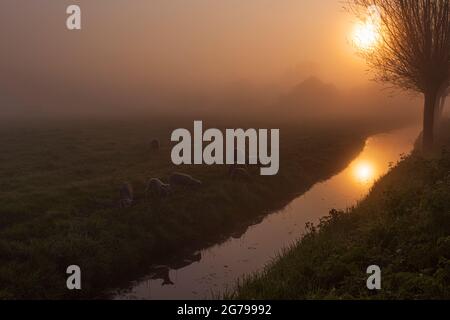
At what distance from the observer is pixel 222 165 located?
31.2 m

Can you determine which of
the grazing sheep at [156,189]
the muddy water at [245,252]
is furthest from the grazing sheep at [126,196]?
the muddy water at [245,252]

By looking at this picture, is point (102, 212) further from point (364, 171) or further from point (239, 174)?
point (364, 171)

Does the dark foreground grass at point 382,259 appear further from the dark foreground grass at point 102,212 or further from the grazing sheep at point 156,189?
the grazing sheep at point 156,189

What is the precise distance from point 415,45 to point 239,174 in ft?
46.8

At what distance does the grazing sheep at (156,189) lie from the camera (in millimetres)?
23203

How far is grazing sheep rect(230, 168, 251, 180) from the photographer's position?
28.0 metres

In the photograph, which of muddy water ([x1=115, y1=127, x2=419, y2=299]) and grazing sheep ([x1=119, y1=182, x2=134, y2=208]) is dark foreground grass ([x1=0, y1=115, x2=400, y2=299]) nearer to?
grazing sheep ([x1=119, y1=182, x2=134, y2=208])

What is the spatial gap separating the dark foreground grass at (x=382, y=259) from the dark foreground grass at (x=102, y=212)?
19.3 ft

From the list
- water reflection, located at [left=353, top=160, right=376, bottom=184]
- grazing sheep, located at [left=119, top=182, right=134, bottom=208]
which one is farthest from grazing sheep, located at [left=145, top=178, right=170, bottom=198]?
water reflection, located at [left=353, top=160, right=376, bottom=184]

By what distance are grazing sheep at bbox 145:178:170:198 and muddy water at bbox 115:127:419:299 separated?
15.1 ft
